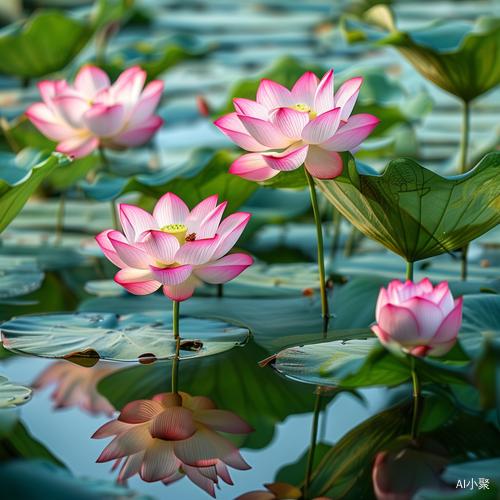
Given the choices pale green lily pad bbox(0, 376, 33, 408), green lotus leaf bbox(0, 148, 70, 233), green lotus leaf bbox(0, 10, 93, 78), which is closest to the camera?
pale green lily pad bbox(0, 376, 33, 408)

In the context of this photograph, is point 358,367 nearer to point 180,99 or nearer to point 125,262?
point 125,262

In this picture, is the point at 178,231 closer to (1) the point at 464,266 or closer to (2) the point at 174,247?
(2) the point at 174,247

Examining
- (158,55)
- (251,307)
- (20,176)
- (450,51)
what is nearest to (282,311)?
(251,307)

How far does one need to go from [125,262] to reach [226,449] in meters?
0.25

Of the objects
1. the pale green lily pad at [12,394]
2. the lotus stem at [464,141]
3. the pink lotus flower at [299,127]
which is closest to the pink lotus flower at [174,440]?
the pale green lily pad at [12,394]

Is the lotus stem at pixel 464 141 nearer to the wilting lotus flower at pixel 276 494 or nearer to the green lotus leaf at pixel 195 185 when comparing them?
the green lotus leaf at pixel 195 185

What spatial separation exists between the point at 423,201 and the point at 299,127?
18 cm

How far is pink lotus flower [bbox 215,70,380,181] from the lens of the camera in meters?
0.70

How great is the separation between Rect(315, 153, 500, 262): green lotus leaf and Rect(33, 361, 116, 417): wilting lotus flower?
386 mm

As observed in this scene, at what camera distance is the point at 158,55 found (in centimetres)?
216

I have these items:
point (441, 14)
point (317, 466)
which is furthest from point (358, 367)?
point (441, 14)

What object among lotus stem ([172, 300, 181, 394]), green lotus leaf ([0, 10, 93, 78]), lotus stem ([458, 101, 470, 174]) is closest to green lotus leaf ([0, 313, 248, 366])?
lotus stem ([172, 300, 181, 394])

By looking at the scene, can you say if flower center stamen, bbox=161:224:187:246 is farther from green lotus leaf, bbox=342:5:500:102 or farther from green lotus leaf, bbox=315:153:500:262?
green lotus leaf, bbox=342:5:500:102

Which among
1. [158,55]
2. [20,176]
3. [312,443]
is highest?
[158,55]
